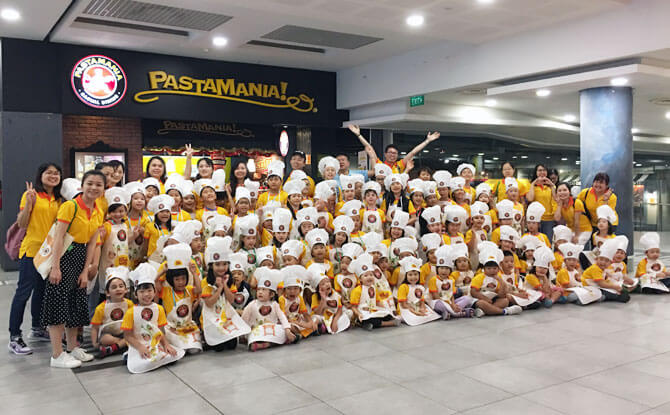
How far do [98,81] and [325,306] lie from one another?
23.9ft

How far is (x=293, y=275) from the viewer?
559 cm

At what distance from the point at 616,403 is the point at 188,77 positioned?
33.3 ft

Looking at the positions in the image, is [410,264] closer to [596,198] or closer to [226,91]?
[596,198]

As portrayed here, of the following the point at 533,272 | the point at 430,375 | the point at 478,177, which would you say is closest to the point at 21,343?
the point at 430,375

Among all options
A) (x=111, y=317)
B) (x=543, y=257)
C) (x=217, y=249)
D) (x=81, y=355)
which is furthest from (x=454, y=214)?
(x=81, y=355)

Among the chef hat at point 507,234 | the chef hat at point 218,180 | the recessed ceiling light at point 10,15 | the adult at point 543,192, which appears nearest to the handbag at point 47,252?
the chef hat at point 218,180

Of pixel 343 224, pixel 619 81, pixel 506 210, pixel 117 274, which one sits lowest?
pixel 117 274

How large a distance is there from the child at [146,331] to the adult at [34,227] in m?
0.83

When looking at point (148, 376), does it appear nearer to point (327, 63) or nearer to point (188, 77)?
point (188, 77)

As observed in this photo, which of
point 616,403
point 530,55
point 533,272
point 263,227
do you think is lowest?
point 616,403

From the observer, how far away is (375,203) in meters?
7.26

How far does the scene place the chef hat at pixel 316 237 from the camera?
6.16 metres

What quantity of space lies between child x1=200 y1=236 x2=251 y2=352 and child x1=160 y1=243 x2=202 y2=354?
0.37 ft

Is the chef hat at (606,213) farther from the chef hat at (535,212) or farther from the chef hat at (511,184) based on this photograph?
the chef hat at (511,184)
